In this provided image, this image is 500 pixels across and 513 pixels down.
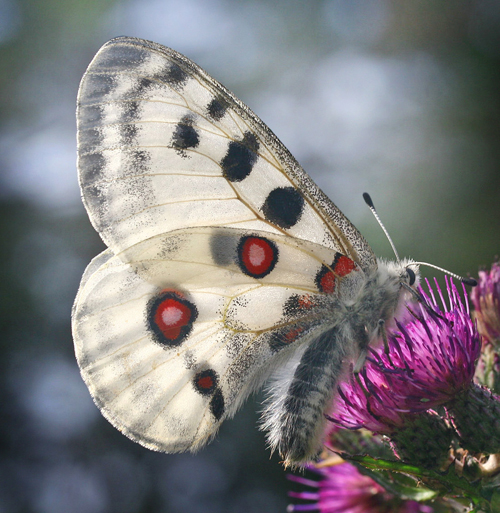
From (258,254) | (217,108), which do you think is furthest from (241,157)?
(258,254)

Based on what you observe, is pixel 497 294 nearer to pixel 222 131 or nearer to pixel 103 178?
pixel 222 131

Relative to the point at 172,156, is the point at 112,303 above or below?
below

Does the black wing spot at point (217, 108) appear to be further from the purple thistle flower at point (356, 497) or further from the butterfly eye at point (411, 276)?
the purple thistle flower at point (356, 497)

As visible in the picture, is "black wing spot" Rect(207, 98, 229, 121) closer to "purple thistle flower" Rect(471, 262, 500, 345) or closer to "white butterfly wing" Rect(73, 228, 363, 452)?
"white butterfly wing" Rect(73, 228, 363, 452)

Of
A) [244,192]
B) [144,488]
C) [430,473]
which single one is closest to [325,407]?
[430,473]

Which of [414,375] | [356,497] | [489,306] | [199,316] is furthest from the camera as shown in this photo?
[356,497]

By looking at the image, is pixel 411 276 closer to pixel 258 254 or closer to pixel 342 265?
pixel 342 265
